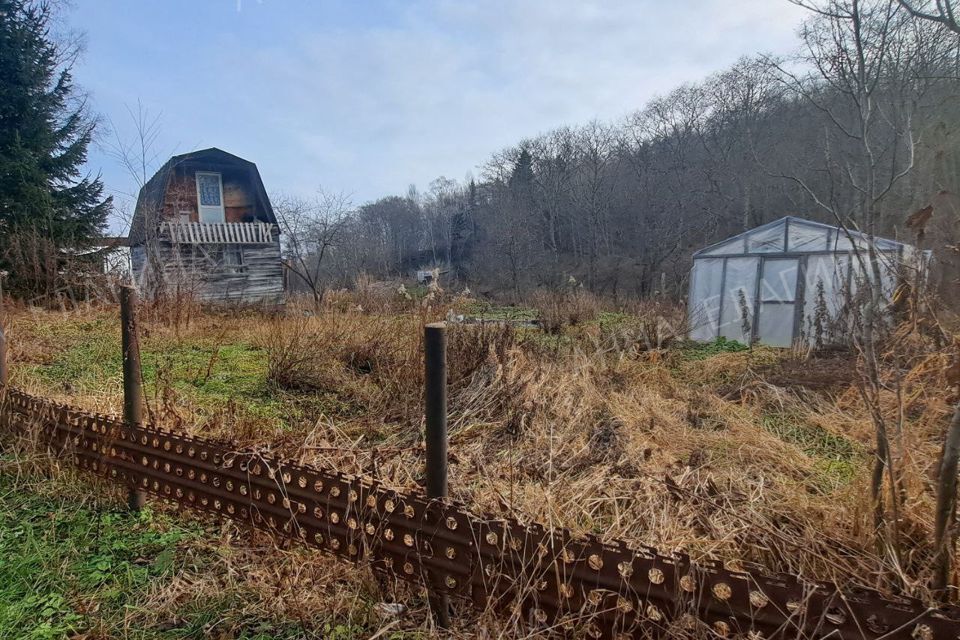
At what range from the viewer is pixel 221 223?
1609cm

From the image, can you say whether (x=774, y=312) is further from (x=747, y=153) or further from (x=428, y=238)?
(x=428, y=238)

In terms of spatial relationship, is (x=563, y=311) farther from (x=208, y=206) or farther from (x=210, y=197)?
(x=210, y=197)

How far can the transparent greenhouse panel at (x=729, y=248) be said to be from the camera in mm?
10328

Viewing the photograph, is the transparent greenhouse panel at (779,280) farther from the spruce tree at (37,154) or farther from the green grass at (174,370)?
the spruce tree at (37,154)

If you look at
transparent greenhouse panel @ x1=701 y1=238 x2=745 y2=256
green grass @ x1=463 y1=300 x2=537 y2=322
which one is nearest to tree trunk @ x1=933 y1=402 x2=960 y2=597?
green grass @ x1=463 y1=300 x2=537 y2=322

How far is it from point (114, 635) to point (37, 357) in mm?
5122

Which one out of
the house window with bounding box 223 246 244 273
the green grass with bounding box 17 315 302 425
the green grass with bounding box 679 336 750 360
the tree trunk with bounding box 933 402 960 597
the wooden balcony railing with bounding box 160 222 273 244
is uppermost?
the wooden balcony railing with bounding box 160 222 273 244

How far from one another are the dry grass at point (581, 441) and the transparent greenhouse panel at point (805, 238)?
140 inches

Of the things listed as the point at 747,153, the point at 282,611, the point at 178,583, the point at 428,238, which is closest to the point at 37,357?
the point at 178,583

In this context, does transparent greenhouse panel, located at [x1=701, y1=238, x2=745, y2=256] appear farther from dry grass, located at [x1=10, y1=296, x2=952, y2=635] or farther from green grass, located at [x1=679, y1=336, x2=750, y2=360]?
dry grass, located at [x1=10, y1=296, x2=952, y2=635]

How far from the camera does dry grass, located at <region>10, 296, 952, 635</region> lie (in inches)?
75.2

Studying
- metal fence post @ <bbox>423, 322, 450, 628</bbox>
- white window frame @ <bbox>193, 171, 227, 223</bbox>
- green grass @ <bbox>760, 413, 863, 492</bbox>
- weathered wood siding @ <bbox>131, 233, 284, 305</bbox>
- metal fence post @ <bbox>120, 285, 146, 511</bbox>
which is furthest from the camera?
white window frame @ <bbox>193, 171, 227, 223</bbox>

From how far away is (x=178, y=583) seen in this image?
6.10 feet

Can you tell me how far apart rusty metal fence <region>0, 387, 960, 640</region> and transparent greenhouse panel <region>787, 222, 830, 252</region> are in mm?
9740
